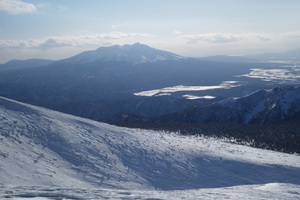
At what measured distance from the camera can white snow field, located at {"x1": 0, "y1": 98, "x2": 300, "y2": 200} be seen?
995cm

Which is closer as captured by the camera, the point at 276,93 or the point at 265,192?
the point at 265,192

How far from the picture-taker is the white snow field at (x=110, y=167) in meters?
9.95

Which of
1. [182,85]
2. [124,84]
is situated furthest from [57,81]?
[182,85]

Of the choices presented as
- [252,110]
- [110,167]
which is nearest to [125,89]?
[252,110]

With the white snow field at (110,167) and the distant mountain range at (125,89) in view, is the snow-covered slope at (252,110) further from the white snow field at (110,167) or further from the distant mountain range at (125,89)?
the white snow field at (110,167)

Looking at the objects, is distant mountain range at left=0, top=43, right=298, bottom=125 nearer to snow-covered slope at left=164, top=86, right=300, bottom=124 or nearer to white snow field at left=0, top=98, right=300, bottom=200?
snow-covered slope at left=164, top=86, right=300, bottom=124

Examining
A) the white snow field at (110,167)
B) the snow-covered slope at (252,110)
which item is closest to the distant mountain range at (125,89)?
the snow-covered slope at (252,110)

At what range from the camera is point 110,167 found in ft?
43.2

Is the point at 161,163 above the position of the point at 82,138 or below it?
below

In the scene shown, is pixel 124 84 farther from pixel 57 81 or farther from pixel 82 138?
pixel 82 138

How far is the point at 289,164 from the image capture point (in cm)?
1722

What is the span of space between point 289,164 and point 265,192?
7426 millimetres

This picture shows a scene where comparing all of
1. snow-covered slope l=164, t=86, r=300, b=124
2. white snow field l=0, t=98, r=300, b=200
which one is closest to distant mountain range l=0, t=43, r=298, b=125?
Result: snow-covered slope l=164, t=86, r=300, b=124

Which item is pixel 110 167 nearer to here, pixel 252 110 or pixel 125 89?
pixel 252 110
